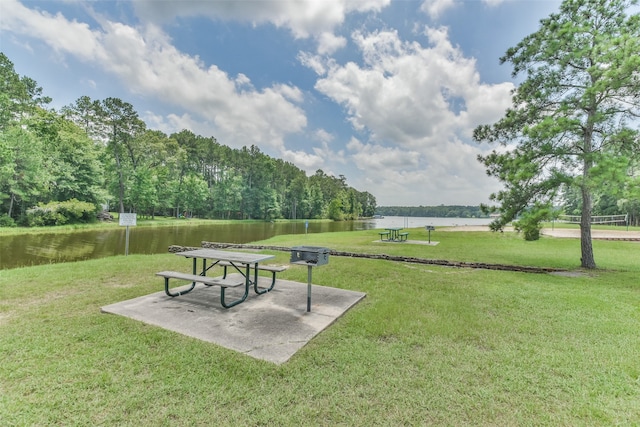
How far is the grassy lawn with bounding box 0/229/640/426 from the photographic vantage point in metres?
2.17

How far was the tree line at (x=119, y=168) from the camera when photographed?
68.4 ft

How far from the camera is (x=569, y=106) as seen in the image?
8.02 meters

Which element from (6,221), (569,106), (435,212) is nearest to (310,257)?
(569,106)

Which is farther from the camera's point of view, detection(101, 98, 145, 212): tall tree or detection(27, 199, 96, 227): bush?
detection(101, 98, 145, 212): tall tree

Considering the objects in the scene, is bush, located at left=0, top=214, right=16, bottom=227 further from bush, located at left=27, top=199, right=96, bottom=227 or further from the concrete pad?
the concrete pad

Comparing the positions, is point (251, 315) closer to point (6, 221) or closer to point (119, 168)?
point (6, 221)

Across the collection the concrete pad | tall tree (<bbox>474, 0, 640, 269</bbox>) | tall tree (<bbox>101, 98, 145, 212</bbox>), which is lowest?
the concrete pad

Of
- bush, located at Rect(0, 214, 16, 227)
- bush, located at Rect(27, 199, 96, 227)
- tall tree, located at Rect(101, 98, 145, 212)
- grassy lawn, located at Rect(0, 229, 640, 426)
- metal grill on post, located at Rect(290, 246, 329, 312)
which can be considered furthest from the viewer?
tall tree, located at Rect(101, 98, 145, 212)

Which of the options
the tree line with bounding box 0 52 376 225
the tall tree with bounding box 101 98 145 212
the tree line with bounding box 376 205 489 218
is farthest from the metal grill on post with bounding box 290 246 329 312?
the tree line with bounding box 376 205 489 218

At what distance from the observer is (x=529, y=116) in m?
8.82

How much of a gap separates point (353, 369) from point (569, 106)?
9760 mm

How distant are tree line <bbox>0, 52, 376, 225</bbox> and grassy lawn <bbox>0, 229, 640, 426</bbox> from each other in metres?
21.7

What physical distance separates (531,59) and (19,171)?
102 ft

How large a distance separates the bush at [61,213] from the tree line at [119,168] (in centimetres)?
37
